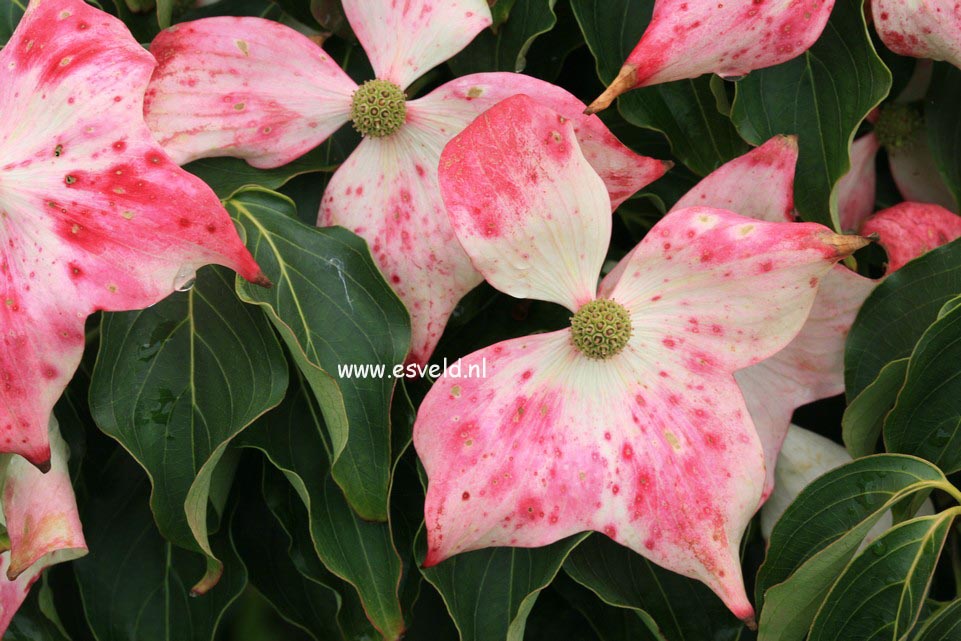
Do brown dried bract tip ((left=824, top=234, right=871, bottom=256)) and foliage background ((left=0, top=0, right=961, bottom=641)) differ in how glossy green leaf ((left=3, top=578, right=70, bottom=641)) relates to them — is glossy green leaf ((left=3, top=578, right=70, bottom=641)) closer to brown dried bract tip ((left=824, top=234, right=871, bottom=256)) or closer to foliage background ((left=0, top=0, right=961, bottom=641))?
foliage background ((left=0, top=0, right=961, bottom=641))

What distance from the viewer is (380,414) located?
466 millimetres

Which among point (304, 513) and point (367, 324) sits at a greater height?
point (367, 324)

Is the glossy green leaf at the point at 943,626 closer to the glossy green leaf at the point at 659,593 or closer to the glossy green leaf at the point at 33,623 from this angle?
the glossy green leaf at the point at 659,593

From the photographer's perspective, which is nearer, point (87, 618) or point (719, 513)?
point (719, 513)

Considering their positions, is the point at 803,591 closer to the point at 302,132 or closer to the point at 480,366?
the point at 480,366

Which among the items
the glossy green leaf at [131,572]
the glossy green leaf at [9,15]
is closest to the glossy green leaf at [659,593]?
the glossy green leaf at [131,572]

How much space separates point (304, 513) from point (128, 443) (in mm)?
98

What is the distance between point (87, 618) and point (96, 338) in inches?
6.2

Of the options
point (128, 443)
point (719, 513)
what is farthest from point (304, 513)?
point (719, 513)

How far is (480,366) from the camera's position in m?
0.43

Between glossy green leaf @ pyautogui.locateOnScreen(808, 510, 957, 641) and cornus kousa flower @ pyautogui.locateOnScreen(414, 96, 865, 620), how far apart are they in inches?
2.6

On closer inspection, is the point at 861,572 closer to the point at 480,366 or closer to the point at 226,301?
the point at 480,366

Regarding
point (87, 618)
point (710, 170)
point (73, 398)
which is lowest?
point (87, 618)

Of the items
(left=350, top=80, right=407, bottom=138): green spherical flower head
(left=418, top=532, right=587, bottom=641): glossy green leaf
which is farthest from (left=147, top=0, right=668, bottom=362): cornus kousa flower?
(left=418, top=532, right=587, bottom=641): glossy green leaf
